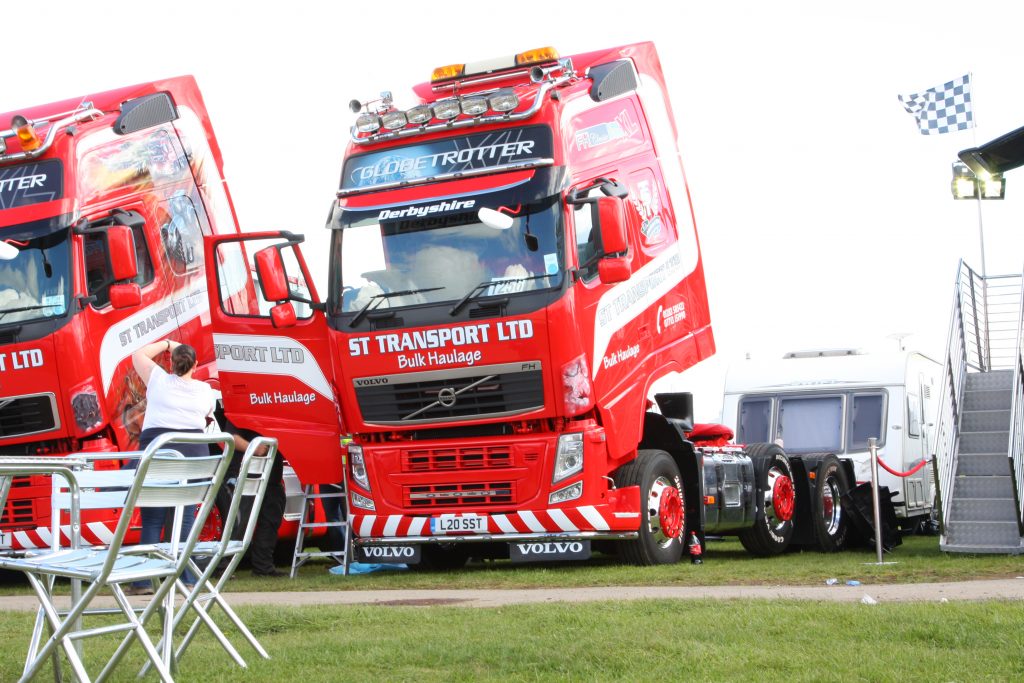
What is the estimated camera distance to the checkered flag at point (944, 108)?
2200 centimetres

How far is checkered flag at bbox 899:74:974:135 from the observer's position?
22.0 m

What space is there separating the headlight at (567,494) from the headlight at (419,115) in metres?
3.31

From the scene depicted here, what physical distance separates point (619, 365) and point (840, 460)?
16.2 ft

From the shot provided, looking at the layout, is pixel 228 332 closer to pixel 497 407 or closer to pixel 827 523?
pixel 497 407

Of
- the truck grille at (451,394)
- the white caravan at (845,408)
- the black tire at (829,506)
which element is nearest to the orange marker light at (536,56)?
the truck grille at (451,394)

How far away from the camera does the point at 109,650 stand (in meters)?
6.44

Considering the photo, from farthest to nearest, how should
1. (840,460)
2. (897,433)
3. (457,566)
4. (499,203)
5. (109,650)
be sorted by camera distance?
(897,433)
(840,460)
(457,566)
(499,203)
(109,650)

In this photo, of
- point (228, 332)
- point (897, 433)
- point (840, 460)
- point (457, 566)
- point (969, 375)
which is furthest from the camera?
point (897, 433)

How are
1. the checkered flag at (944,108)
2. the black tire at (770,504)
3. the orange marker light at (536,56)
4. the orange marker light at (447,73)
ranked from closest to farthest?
the orange marker light at (536,56), the orange marker light at (447,73), the black tire at (770,504), the checkered flag at (944,108)

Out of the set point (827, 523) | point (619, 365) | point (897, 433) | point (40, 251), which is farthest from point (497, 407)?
point (897, 433)

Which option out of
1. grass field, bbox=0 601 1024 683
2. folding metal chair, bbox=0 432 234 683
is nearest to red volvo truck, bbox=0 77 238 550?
grass field, bbox=0 601 1024 683

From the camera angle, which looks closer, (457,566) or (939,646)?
(939,646)

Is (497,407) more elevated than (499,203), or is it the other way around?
(499,203)

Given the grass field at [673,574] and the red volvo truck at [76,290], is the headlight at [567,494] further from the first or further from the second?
the red volvo truck at [76,290]
